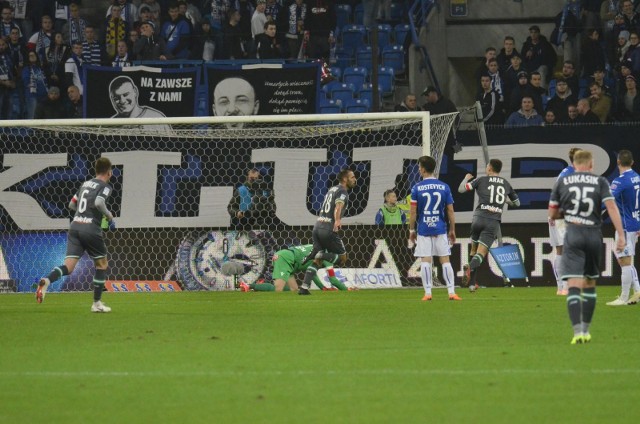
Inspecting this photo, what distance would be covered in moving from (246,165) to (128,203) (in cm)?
237

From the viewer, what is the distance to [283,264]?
20.9 metres

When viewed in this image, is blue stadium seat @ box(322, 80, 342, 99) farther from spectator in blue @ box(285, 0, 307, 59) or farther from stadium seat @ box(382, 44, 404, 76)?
stadium seat @ box(382, 44, 404, 76)

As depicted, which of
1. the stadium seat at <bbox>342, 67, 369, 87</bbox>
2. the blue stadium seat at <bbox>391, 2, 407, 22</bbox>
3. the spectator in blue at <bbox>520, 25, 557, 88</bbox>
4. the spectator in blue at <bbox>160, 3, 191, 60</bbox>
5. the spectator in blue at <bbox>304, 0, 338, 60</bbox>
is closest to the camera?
the spectator in blue at <bbox>520, 25, 557, 88</bbox>

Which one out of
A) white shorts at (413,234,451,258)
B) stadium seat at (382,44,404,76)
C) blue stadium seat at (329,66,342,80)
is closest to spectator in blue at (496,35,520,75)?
stadium seat at (382,44,404,76)

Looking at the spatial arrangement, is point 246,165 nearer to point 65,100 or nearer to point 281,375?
point 65,100

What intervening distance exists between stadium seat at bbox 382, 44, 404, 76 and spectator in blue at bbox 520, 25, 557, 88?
2.95 meters

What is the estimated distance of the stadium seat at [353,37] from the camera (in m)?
27.9

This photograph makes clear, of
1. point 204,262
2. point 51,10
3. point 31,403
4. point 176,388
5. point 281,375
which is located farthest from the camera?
point 51,10

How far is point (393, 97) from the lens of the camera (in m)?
27.0

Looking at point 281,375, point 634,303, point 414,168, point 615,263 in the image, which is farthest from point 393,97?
point 281,375

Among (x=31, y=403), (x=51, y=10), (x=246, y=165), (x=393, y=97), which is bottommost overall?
Answer: (x=31, y=403)

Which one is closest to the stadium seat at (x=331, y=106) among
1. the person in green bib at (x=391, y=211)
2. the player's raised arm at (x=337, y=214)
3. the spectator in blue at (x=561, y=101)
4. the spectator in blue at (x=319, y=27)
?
the spectator in blue at (x=319, y=27)

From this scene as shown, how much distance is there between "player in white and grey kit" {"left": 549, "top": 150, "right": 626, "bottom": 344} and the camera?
10.8 metres

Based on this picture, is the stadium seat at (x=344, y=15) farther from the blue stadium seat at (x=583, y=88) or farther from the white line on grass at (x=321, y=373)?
the white line on grass at (x=321, y=373)
